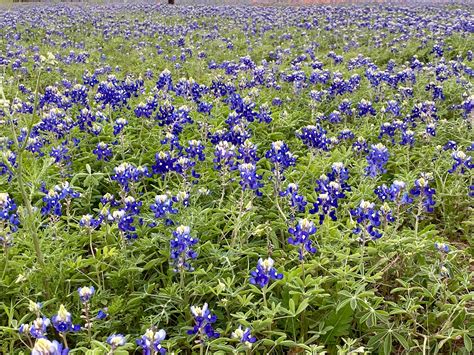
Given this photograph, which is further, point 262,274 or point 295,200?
point 295,200

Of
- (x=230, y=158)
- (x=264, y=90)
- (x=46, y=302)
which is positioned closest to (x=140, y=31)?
(x=264, y=90)

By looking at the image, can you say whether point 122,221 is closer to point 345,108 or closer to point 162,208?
point 162,208

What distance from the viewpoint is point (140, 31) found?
13.8 m

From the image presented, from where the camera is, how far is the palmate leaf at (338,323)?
2787 millimetres

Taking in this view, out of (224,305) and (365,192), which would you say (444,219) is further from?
(224,305)

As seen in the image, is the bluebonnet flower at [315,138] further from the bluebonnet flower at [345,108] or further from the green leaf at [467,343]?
the green leaf at [467,343]

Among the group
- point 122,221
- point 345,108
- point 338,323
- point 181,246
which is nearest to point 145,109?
point 122,221

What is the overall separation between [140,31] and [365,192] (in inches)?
448

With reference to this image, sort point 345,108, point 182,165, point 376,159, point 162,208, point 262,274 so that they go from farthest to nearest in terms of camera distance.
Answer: point 345,108 < point 376,159 < point 182,165 < point 162,208 < point 262,274

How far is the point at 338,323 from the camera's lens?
280cm

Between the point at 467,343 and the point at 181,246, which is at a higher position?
the point at 181,246

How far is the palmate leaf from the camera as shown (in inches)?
110

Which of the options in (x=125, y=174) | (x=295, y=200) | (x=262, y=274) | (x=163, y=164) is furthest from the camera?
(x=163, y=164)

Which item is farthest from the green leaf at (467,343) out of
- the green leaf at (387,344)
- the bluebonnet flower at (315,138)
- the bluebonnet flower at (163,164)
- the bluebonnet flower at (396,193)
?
the bluebonnet flower at (163,164)
